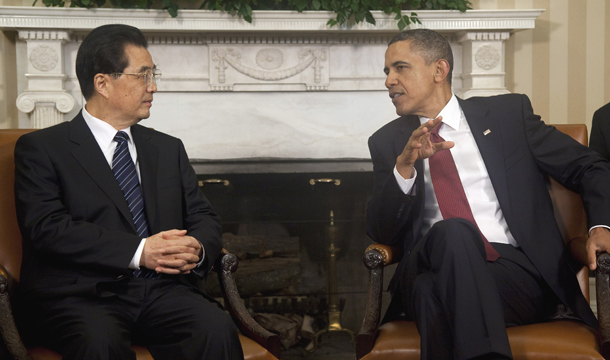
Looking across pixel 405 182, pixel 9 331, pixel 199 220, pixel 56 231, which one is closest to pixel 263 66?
pixel 199 220

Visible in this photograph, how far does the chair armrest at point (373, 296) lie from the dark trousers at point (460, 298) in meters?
0.09

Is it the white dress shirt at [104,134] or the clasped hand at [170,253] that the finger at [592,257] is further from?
the white dress shirt at [104,134]

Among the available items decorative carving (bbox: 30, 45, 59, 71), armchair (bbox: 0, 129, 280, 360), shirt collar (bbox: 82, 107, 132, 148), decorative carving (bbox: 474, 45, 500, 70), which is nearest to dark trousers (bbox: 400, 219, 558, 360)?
armchair (bbox: 0, 129, 280, 360)

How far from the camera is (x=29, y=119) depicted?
323 centimetres

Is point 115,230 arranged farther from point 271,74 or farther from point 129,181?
point 271,74

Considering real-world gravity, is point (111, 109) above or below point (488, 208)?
above

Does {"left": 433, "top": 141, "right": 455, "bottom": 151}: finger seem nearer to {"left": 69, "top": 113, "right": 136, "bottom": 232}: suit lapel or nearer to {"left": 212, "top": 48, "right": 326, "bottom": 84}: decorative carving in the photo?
{"left": 69, "top": 113, "right": 136, "bottom": 232}: suit lapel

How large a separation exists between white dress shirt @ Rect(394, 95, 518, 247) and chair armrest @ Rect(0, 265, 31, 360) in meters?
1.24

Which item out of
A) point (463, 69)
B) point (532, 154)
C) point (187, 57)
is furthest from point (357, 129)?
point (532, 154)

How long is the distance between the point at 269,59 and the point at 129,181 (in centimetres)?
180

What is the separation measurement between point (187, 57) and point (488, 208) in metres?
2.18

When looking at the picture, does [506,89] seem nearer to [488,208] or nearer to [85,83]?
[488,208]

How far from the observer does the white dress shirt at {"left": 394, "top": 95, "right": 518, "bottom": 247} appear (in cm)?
194

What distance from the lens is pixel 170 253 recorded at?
1681mm
